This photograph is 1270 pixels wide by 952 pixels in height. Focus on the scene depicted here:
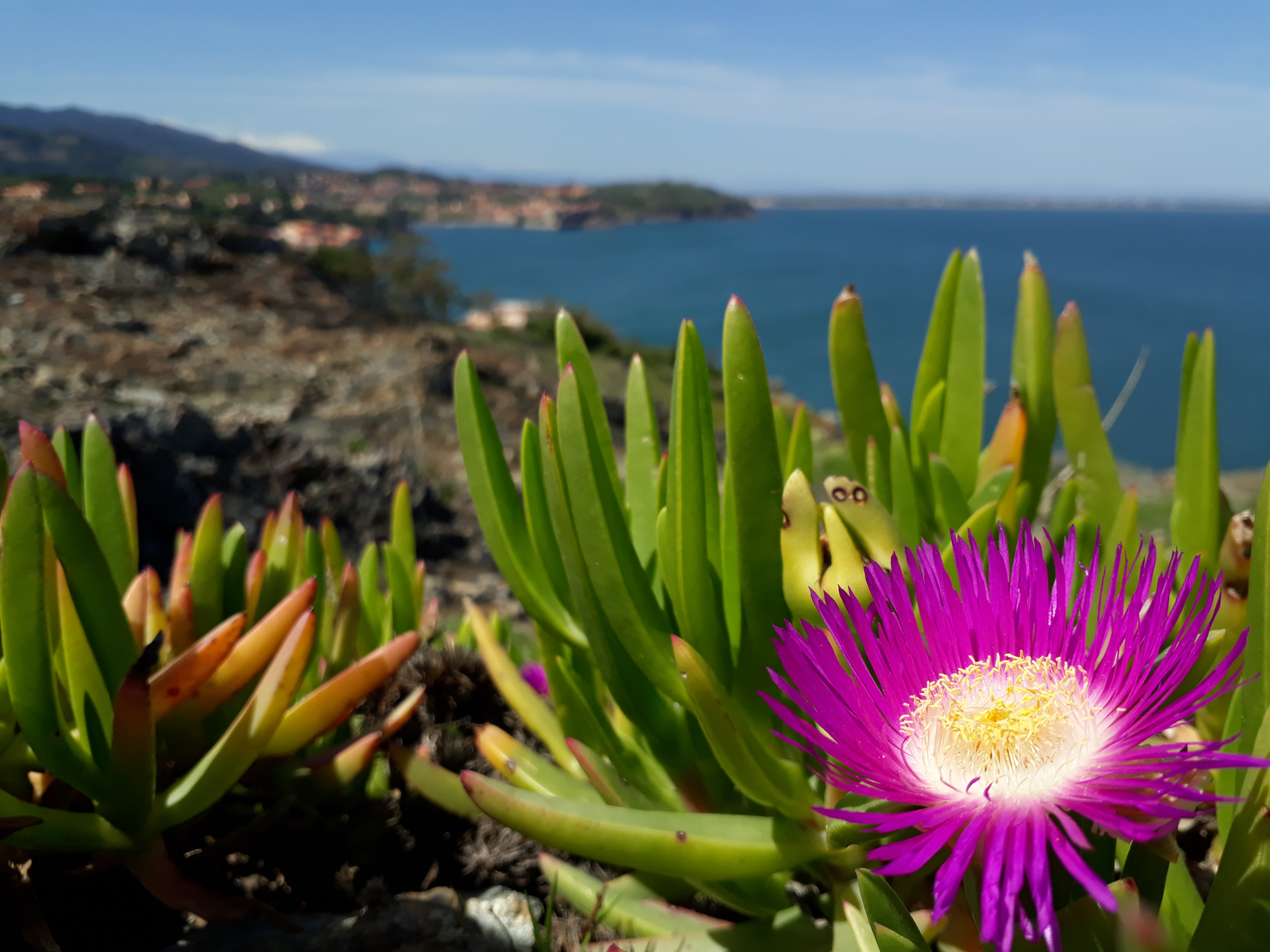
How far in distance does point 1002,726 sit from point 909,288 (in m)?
50.1

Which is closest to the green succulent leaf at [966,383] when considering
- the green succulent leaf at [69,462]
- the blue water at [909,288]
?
the green succulent leaf at [69,462]

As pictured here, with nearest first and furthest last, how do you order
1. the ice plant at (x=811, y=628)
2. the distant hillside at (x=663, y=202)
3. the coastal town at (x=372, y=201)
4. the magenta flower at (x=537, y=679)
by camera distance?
1. the ice plant at (x=811, y=628)
2. the magenta flower at (x=537, y=679)
3. the coastal town at (x=372, y=201)
4. the distant hillside at (x=663, y=202)

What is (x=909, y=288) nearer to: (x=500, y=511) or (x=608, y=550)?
(x=500, y=511)

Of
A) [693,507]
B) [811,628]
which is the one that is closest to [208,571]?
[693,507]

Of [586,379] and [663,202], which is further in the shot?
[663,202]

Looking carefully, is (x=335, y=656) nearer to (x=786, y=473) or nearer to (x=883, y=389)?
(x=786, y=473)

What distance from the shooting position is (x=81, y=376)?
12.6ft

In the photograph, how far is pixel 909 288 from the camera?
47.4 m

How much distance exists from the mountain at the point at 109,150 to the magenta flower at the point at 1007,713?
35211 millimetres

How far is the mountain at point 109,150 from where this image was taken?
1806 inches

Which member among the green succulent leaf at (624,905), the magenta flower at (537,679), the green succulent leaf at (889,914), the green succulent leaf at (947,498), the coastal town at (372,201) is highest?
the coastal town at (372,201)

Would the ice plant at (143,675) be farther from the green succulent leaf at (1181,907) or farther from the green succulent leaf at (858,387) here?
the green succulent leaf at (1181,907)

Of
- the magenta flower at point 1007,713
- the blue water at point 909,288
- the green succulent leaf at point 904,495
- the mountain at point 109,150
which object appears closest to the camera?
the magenta flower at point 1007,713

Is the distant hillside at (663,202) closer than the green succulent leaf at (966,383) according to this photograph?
No
